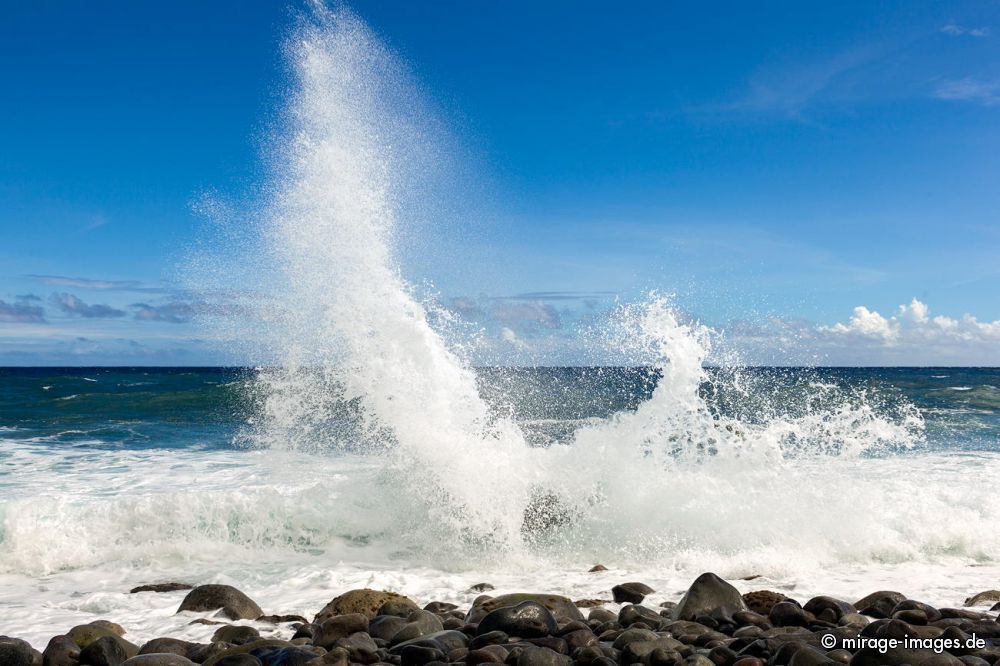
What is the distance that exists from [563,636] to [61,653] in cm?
313

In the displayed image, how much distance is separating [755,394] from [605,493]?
2761 cm

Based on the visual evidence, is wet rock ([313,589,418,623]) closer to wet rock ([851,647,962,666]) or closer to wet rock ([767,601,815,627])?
wet rock ([767,601,815,627])

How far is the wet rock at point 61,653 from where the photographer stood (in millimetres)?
4754

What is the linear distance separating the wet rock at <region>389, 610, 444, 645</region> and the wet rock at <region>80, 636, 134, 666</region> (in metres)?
1.68

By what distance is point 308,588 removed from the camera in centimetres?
714

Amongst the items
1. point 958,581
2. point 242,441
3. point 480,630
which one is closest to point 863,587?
point 958,581

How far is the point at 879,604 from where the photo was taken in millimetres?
5852

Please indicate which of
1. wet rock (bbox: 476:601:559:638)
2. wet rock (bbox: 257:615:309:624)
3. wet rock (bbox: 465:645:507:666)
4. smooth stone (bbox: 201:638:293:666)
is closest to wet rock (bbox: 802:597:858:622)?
wet rock (bbox: 476:601:559:638)

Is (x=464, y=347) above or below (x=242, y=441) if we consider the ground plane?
above

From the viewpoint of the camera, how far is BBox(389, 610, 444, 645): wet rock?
4949 millimetres

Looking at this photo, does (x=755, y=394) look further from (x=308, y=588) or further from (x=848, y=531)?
(x=308, y=588)

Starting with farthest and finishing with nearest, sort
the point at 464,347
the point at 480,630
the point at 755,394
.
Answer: the point at 755,394
the point at 464,347
the point at 480,630

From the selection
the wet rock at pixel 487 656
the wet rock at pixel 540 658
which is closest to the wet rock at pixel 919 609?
the wet rock at pixel 540 658

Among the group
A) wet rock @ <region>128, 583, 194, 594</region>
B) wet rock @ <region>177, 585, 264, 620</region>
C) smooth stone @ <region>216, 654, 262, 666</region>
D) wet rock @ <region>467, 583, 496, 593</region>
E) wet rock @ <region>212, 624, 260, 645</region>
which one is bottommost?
wet rock @ <region>128, 583, 194, 594</region>
